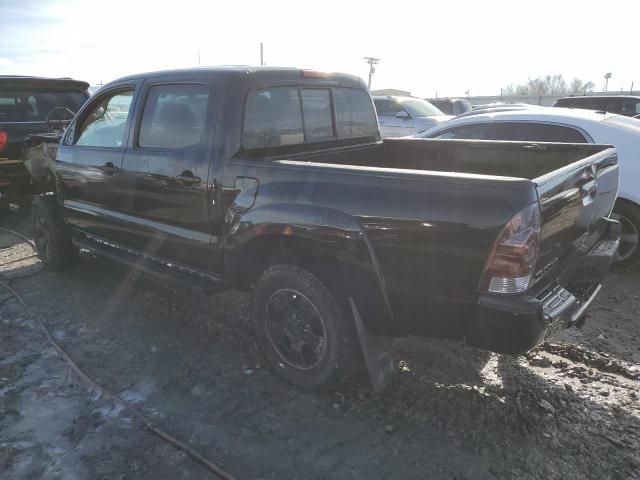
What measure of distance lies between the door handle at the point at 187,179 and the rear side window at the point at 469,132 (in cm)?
362

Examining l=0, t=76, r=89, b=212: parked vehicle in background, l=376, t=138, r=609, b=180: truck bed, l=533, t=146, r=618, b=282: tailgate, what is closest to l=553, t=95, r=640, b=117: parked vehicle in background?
l=376, t=138, r=609, b=180: truck bed

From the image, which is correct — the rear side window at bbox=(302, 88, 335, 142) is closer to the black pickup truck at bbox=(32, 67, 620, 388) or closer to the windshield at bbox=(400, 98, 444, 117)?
the black pickup truck at bbox=(32, 67, 620, 388)

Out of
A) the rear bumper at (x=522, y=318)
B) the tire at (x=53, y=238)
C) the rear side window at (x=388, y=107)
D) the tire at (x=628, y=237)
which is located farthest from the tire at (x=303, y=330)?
the rear side window at (x=388, y=107)

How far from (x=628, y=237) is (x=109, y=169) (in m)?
4.89

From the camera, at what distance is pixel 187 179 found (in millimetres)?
3441

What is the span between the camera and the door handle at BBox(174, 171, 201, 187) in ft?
11.1

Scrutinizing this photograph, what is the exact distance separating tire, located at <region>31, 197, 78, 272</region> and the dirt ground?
1.01 metres

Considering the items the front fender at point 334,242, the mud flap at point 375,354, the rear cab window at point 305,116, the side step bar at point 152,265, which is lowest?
the mud flap at point 375,354

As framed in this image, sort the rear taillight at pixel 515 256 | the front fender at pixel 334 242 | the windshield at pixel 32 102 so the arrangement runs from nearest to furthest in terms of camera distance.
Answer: the rear taillight at pixel 515 256, the front fender at pixel 334 242, the windshield at pixel 32 102

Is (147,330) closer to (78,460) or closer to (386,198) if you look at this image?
(78,460)

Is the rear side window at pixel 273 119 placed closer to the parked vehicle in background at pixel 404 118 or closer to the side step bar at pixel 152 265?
the side step bar at pixel 152 265

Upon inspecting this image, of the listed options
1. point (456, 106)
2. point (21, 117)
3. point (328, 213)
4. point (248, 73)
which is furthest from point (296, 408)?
point (456, 106)

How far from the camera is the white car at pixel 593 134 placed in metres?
4.95

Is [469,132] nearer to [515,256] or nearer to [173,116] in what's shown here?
[173,116]
